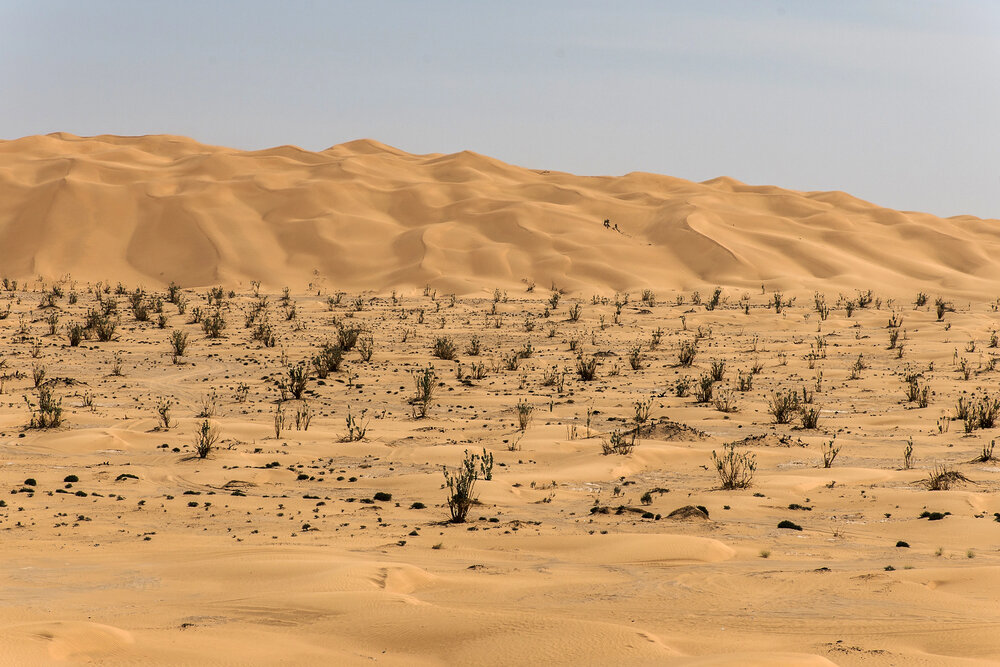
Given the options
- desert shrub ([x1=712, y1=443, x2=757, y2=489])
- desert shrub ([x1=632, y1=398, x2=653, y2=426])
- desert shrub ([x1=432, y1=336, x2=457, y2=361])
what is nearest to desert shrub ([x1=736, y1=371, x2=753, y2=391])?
desert shrub ([x1=632, y1=398, x2=653, y2=426])

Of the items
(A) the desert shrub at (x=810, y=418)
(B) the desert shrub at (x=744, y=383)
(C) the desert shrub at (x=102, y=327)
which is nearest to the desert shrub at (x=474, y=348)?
(B) the desert shrub at (x=744, y=383)

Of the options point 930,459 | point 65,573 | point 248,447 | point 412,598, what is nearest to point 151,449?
point 248,447

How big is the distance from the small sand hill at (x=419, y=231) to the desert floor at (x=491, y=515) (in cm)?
1826

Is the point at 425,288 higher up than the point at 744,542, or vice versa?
the point at 425,288

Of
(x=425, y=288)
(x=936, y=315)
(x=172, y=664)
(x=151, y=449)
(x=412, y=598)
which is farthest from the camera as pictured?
(x=425, y=288)

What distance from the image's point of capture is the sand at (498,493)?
458 cm

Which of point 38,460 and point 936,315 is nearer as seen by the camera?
point 38,460

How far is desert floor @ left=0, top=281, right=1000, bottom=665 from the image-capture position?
4508 millimetres

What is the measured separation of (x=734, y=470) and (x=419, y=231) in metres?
33.2

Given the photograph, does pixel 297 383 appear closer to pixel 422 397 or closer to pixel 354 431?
pixel 422 397

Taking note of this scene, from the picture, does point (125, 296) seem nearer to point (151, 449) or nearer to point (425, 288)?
point (425, 288)

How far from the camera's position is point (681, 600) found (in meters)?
5.26

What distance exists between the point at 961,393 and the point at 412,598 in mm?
11740

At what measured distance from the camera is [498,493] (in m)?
8.45
